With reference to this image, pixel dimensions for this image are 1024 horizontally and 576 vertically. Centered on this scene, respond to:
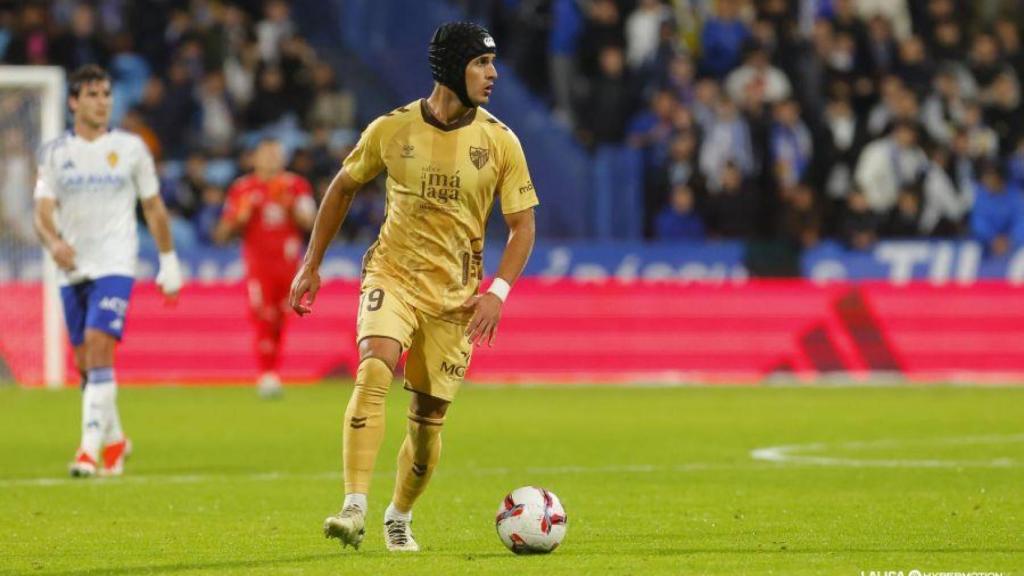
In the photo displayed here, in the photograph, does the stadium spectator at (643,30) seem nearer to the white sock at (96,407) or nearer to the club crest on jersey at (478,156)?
the white sock at (96,407)

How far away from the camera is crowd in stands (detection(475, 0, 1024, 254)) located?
25359 mm

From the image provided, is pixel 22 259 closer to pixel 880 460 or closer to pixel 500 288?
pixel 880 460

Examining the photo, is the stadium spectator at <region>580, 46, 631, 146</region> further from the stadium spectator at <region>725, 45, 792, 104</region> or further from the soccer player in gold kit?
the soccer player in gold kit

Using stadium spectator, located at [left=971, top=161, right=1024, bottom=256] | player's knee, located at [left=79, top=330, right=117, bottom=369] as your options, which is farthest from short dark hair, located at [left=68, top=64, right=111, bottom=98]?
stadium spectator, located at [left=971, top=161, right=1024, bottom=256]

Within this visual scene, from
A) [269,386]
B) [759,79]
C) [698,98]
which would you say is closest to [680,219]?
[698,98]

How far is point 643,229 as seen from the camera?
25766mm

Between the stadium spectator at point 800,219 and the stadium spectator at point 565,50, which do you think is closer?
the stadium spectator at point 800,219

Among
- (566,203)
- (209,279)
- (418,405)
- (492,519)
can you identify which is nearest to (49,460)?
(492,519)

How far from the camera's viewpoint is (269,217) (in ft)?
73.2

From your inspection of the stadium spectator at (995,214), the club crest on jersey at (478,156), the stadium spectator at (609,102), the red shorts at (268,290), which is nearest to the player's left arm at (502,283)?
the club crest on jersey at (478,156)

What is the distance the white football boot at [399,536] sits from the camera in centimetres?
934

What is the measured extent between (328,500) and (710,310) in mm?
12063

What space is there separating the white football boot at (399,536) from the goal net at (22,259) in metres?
14.4

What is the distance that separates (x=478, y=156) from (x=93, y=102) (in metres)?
5.14
